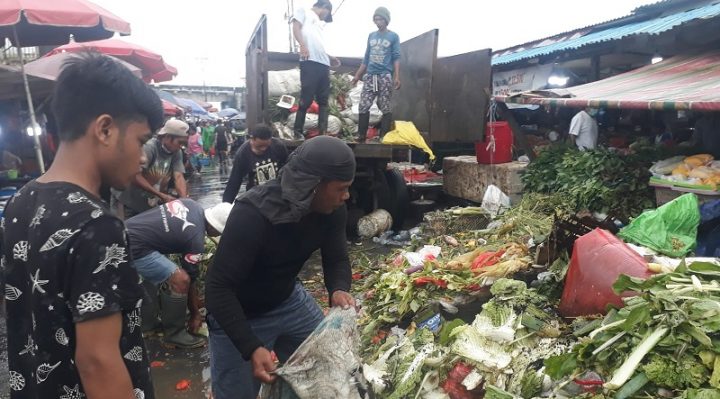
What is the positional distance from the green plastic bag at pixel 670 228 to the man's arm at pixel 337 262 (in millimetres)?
2511

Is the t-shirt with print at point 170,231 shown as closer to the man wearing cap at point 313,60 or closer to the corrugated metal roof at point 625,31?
the man wearing cap at point 313,60

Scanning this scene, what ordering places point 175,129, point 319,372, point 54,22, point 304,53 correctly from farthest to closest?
point 304,53 → point 175,129 → point 54,22 → point 319,372

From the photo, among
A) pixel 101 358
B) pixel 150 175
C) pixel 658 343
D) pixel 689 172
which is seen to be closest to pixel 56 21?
pixel 150 175

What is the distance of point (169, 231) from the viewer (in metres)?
3.66

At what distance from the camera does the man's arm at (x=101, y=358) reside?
3.88 ft

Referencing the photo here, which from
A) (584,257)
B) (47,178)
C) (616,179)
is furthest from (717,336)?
(616,179)

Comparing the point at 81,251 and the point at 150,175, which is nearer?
the point at 81,251

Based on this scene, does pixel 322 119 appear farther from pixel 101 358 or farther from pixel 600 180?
pixel 101 358

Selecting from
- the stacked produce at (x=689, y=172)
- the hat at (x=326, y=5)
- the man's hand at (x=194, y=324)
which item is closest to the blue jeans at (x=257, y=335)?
the man's hand at (x=194, y=324)

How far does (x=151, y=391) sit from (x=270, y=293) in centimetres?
83

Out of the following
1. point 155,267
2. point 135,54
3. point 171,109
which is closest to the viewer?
point 155,267

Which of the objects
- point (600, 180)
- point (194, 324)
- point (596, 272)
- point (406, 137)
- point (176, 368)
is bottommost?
point (176, 368)

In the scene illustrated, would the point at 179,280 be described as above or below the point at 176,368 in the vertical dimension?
above

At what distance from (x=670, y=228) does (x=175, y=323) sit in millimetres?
4157
